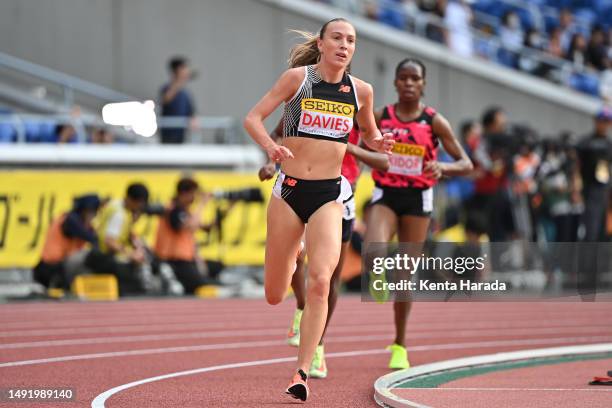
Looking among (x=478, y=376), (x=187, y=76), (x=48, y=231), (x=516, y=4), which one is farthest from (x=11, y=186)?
(x=516, y=4)

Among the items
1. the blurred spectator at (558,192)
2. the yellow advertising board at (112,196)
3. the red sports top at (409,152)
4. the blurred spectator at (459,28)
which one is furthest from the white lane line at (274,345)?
the blurred spectator at (459,28)

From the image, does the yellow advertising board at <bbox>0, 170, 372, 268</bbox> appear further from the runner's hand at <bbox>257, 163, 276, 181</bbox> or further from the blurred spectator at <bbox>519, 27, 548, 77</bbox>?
the runner's hand at <bbox>257, 163, 276, 181</bbox>

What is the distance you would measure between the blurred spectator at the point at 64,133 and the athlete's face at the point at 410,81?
9.48 meters

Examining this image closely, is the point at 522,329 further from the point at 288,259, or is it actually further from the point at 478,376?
the point at 288,259

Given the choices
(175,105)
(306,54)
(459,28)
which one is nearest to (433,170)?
(306,54)

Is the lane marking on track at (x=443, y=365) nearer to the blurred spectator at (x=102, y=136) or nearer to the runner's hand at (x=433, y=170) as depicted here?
the runner's hand at (x=433, y=170)

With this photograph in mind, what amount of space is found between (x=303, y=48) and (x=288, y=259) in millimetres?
1535

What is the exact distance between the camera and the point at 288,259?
7.90 metres

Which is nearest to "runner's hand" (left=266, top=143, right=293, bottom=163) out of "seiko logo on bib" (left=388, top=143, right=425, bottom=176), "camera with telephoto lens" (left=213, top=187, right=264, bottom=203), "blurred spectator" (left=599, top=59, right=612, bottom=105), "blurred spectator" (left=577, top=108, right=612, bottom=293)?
"seiko logo on bib" (left=388, top=143, right=425, bottom=176)

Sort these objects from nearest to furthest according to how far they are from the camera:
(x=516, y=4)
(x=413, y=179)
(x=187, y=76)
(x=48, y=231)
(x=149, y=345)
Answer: (x=413, y=179) < (x=149, y=345) < (x=48, y=231) < (x=187, y=76) < (x=516, y=4)

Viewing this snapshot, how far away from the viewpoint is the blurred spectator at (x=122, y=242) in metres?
16.8

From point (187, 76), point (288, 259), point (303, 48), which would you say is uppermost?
point (187, 76)

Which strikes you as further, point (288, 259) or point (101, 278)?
point (101, 278)

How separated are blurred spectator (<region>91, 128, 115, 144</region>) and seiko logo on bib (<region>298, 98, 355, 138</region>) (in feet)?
37.2
